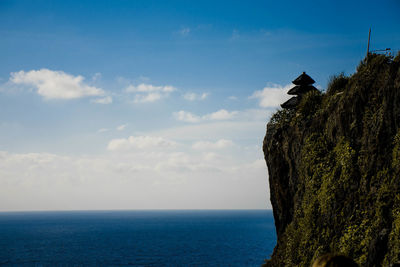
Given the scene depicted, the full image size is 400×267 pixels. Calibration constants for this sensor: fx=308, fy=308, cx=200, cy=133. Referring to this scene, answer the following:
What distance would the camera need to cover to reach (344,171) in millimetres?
16172

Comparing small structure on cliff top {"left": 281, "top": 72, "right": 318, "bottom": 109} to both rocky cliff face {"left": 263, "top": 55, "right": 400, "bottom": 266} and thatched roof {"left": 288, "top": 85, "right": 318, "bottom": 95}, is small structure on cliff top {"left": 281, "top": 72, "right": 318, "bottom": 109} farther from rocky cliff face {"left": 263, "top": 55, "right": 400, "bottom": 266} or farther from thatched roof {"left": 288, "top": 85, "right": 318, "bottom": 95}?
rocky cliff face {"left": 263, "top": 55, "right": 400, "bottom": 266}

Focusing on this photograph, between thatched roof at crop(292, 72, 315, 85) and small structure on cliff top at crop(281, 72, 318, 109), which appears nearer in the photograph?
small structure on cliff top at crop(281, 72, 318, 109)

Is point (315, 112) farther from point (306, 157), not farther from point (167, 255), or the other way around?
point (167, 255)

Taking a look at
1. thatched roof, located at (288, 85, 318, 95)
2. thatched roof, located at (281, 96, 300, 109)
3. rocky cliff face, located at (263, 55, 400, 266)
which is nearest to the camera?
rocky cliff face, located at (263, 55, 400, 266)

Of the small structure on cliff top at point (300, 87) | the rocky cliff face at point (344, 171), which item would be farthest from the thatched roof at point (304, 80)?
the rocky cliff face at point (344, 171)

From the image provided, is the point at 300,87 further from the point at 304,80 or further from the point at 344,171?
the point at 344,171

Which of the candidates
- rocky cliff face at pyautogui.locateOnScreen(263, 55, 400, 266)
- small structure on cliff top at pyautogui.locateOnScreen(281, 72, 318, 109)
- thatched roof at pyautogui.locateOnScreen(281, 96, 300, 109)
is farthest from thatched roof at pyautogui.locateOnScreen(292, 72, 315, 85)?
rocky cliff face at pyautogui.locateOnScreen(263, 55, 400, 266)

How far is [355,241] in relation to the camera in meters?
14.4

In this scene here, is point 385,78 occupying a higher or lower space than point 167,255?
higher

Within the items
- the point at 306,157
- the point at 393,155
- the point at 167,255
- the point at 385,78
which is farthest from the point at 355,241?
the point at 167,255

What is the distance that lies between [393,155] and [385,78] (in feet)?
12.7

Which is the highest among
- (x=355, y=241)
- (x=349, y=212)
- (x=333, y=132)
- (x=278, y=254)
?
(x=333, y=132)

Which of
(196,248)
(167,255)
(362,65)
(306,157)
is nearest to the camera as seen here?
(362,65)

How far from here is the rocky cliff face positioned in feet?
44.8
